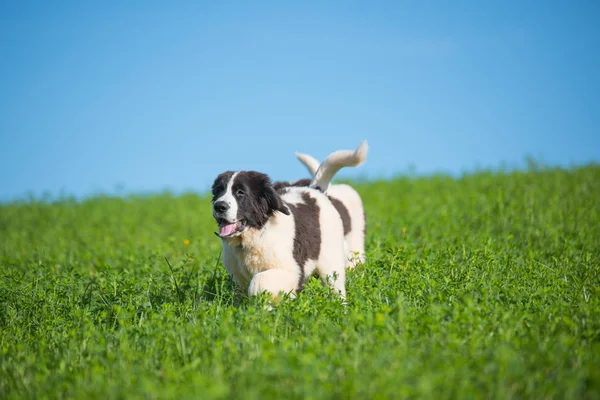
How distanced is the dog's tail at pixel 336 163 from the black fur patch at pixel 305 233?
64cm

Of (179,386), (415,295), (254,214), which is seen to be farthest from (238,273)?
(179,386)

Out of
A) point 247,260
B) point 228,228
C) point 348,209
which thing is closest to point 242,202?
point 228,228

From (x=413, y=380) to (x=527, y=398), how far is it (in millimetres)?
657

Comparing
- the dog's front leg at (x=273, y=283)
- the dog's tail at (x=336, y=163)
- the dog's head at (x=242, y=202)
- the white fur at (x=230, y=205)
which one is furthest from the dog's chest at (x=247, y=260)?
the dog's tail at (x=336, y=163)

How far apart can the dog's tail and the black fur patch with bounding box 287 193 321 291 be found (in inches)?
25.3

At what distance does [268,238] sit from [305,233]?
441 millimetres

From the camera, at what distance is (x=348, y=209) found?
682 cm

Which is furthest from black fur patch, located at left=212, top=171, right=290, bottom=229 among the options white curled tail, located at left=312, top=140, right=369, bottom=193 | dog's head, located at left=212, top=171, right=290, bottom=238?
white curled tail, located at left=312, top=140, right=369, bottom=193

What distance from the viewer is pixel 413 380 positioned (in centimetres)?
312

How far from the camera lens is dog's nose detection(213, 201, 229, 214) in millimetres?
4945

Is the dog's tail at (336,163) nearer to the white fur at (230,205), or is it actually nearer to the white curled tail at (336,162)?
the white curled tail at (336,162)

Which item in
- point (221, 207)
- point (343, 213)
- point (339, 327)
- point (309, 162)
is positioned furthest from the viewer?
point (309, 162)

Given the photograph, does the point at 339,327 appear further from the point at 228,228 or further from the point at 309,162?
the point at 309,162

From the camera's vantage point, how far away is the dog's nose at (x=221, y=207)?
4945 mm
